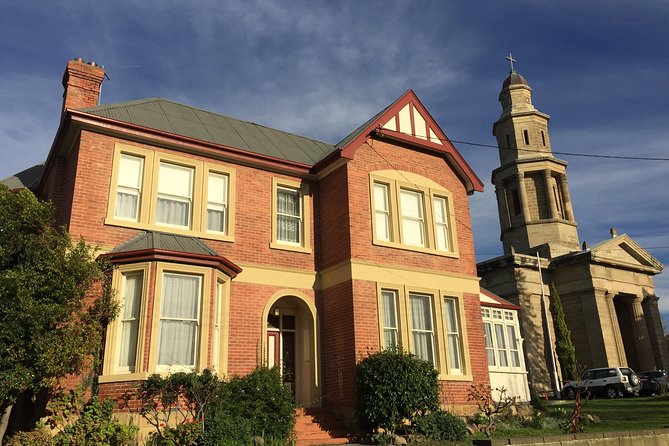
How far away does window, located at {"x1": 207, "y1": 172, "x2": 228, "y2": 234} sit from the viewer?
15859 millimetres

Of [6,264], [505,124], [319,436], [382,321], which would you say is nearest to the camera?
[6,264]

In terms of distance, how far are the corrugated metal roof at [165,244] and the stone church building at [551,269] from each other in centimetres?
2723

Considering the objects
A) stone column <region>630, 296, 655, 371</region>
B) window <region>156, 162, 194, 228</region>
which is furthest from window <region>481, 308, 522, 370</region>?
stone column <region>630, 296, 655, 371</region>

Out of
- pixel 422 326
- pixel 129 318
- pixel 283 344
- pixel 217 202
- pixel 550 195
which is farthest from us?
pixel 550 195

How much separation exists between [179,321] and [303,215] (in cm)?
547

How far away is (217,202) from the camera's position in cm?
1609

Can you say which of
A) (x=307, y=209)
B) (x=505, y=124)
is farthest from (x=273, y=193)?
(x=505, y=124)

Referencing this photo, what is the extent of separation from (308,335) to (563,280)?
101ft

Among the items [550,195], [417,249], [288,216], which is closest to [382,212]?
[417,249]

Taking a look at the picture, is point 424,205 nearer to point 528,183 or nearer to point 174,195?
point 174,195

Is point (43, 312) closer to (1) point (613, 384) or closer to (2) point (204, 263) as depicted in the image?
(2) point (204, 263)

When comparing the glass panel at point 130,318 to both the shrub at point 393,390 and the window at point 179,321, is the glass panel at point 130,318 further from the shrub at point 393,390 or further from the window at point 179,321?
the shrub at point 393,390

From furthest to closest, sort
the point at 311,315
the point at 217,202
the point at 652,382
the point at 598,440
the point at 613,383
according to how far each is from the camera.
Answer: the point at 613,383
the point at 652,382
the point at 311,315
the point at 217,202
the point at 598,440

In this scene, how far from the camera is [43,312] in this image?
11.1 m
